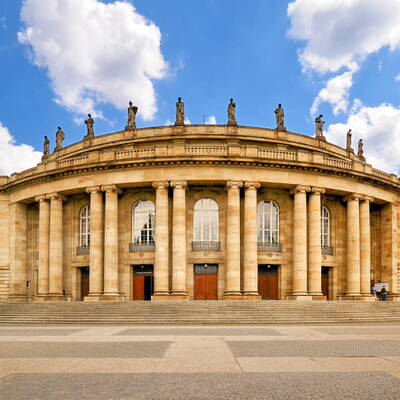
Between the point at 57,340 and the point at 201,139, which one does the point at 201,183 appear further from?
the point at 57,340

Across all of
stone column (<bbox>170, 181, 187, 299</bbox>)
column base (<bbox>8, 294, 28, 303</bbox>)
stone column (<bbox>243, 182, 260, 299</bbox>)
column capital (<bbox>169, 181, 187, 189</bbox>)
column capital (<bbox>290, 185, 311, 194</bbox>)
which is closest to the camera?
stone column (<bbox>170, 181, 187, 299</bbox>)

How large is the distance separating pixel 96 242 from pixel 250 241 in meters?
13.0

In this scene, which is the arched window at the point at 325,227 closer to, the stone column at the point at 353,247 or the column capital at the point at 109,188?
the stone column at the point at 353,247

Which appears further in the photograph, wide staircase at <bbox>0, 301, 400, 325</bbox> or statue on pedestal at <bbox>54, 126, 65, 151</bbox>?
statue on pedestal at <bbox>54, 126, 65, 151</bbox>

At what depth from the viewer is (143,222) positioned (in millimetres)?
42031

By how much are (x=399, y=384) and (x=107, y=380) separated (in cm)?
557

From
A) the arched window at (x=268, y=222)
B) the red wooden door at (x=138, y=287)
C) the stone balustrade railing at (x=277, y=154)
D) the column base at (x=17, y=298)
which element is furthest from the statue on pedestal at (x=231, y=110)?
the column base at (x=17, y=298)

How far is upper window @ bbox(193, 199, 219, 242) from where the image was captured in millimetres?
41125

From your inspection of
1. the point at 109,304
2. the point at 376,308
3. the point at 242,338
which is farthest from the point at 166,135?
the point at 242,338

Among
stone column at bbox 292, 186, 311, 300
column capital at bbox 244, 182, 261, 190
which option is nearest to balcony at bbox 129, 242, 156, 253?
column capital at bbox 244, 182, 261, 190

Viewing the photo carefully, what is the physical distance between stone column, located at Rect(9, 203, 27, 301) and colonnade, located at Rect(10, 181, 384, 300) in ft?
15.3

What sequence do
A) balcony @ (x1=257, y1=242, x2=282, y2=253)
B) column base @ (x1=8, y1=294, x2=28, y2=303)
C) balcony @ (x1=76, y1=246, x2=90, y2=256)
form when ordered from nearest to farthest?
balcony @ (x1=257, y1=242, x2=282, y2=253)
balcony @ (x1=76, y1=246, x2=90, y2=256)
column base @ (x1=8, y1=294, x2=28, y2=303)

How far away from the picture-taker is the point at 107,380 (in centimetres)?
933

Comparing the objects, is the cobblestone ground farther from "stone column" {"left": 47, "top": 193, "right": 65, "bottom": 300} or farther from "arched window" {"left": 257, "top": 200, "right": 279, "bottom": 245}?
"stone column" {"left": 47, "top": 193, "right": 65, "bottom": 300}
